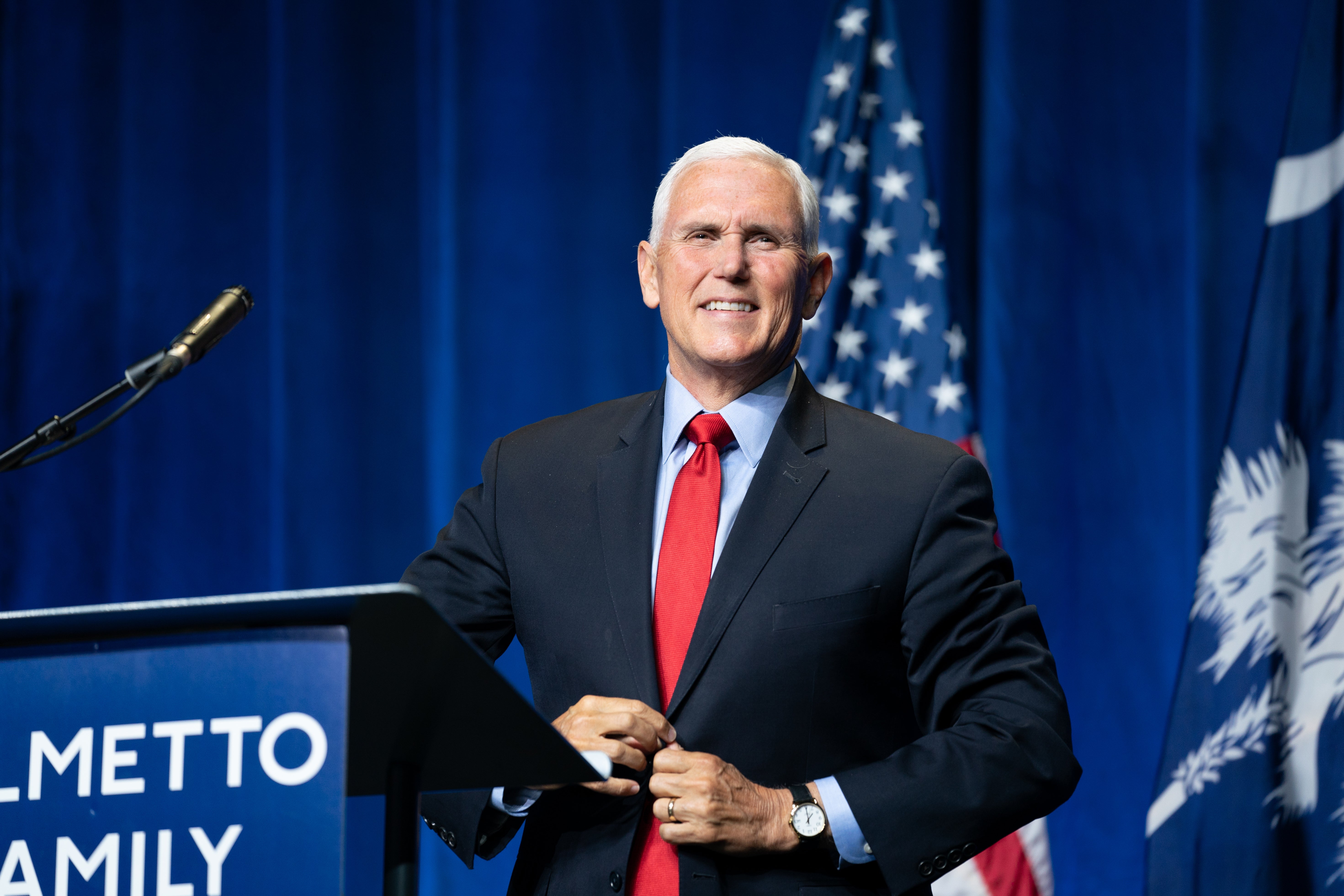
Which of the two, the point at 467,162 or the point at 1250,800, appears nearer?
the point at 1250,800

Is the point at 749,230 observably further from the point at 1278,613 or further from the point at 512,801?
the point at 1278,613

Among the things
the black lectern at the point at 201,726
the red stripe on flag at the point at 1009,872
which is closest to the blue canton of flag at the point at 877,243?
the red stripe on flag at the point at 1009,872

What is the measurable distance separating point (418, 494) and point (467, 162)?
899 millimetres

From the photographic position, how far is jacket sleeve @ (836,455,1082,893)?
141cm

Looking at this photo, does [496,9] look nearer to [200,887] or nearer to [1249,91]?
[1249,91]

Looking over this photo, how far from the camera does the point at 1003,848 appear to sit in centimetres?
280

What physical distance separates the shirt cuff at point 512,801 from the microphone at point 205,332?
2.00 ft

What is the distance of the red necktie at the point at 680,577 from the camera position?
1.46 metres

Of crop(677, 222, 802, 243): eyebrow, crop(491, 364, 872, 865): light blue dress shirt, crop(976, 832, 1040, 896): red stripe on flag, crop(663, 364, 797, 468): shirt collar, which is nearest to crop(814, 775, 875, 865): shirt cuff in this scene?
crop(491, 364, 872, 865): light blue dress shirt

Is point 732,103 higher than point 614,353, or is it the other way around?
point 732,103

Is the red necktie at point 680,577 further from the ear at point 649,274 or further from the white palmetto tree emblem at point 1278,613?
the white palmetto tree emblem at point 1278,613

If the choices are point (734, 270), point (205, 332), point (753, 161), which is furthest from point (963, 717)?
point (205, 332)

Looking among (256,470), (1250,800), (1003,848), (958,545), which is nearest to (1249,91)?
(1250,800)

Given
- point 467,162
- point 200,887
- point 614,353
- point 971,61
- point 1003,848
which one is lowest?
point 1003,848
